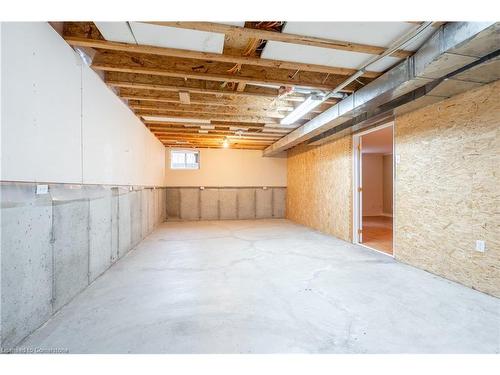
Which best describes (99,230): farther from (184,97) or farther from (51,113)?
(184,97)

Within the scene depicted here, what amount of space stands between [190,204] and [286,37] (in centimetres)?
653

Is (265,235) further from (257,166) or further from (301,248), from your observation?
(257,166)

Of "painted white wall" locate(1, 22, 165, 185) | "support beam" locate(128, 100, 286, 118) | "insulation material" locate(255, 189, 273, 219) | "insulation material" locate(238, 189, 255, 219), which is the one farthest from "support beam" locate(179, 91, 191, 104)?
"insulation material" locate(255, 189, 273, 219)

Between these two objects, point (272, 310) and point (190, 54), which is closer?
point (272, 310)

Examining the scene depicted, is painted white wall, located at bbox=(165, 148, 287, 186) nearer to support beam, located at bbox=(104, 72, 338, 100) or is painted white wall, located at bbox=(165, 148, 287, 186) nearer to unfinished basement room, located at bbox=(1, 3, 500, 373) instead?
unfinished basement room, located at bbox=(1, 3, 500, 373)

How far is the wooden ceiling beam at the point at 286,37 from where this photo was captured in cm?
197

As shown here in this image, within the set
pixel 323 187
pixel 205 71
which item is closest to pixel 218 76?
pixel 205 71

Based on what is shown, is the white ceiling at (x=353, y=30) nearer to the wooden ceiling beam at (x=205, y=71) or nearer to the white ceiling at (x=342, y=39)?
the white ceiling at (x=342, y=39)

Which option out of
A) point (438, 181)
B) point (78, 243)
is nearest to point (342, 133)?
point (438, 181)

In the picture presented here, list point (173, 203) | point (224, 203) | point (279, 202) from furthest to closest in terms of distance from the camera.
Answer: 1. point (279, 202)
2. point (224, 203)
3. point (173, 203)

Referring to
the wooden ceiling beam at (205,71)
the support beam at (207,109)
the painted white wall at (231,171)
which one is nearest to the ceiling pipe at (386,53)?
the wooden ceiling beam at (205,71)

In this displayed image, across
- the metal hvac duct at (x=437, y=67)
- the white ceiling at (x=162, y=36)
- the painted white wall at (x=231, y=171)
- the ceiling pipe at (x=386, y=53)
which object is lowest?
the painted white wall at (x=231, y=171)

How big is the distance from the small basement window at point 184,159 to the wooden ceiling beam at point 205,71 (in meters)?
5.14

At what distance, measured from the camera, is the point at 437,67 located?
2.22m
